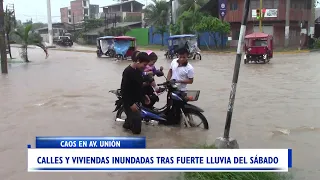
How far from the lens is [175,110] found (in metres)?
6.62

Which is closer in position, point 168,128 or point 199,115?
point 199,115

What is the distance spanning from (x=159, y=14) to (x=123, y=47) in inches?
756

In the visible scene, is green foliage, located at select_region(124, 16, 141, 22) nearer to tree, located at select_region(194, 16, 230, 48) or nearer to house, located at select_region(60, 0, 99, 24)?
house, located at select_region(60, 0, 99, 24)

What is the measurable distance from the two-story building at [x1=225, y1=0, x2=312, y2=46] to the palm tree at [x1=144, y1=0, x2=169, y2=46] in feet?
27.8

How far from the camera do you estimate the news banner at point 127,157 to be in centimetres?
337

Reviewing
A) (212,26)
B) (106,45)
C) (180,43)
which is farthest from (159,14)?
(180,43)

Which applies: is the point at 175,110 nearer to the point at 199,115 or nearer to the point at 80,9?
the point at 199,115

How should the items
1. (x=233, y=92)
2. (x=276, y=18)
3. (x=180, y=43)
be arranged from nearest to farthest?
(x=233, y=92) → (x=180, y=43) → (x=276, y=18)

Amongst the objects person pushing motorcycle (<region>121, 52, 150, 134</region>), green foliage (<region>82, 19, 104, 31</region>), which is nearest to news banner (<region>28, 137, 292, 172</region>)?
person pushing motorcycle (<region>121, 52, 150, 134</region>)

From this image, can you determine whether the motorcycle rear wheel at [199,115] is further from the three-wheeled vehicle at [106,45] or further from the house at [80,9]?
the house at [80,9]

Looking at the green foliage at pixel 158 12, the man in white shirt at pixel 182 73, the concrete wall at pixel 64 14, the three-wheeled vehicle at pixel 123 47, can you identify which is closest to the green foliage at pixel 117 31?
the green foliage at pixel 158 12

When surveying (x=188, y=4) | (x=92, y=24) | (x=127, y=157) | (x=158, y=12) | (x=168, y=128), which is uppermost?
(x=188, y=4)

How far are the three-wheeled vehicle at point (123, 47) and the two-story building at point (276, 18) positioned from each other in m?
15.3

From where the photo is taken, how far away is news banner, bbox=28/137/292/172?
132 inches
